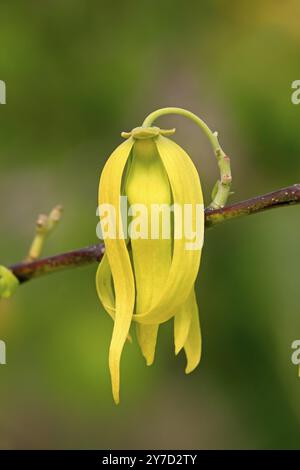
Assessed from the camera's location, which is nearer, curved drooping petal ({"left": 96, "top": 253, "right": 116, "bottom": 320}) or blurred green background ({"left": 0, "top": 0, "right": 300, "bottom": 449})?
curved drooping petal ({"left": 96, "top": 253, "right": 116, "bottom": 320})

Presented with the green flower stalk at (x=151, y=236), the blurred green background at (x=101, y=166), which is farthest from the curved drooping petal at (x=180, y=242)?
the blurred green background at (x=101, y=166)

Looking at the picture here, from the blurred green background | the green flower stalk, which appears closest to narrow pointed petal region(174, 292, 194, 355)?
the green flower stalk

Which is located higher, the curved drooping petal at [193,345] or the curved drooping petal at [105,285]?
the curved drooping petal at [105,285]

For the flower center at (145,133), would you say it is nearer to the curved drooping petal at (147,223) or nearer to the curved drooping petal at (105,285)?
the curved drooping petal at (147,223)

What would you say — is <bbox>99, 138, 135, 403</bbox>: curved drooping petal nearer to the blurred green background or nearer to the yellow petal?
the yellow petal

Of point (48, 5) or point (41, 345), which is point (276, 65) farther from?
point (41, 345)

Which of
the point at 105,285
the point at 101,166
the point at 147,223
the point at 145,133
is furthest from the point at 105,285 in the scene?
the point at 101,166
